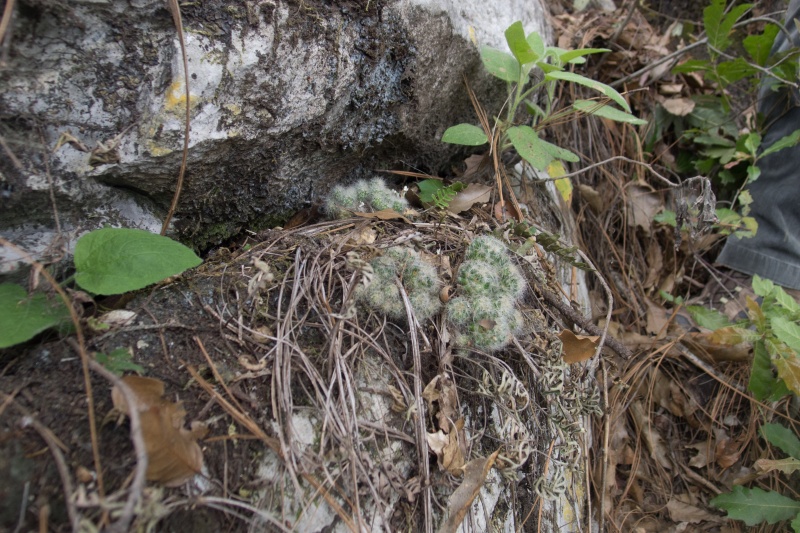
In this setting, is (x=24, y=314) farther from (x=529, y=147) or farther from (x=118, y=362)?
(x=529, y=147)

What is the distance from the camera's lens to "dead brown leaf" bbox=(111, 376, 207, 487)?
1025 mm

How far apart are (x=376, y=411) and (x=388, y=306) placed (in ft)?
0.99

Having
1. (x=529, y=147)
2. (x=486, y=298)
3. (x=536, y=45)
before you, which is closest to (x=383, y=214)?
(x=486, y=298)

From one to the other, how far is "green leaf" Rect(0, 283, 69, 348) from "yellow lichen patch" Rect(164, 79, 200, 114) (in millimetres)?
623

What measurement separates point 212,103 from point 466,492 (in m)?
1.35

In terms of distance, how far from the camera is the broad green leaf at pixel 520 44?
71.4 inches

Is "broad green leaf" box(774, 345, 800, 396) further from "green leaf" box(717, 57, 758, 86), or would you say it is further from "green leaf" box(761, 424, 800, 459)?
"green leaf" box(717, 57, 758, 86)

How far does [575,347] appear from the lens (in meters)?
1.72

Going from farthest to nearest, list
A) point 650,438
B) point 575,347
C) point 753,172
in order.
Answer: point 753,172, point 650,438, point 575,347

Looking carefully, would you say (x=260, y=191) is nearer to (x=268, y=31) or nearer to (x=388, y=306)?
(x=268, y=31)

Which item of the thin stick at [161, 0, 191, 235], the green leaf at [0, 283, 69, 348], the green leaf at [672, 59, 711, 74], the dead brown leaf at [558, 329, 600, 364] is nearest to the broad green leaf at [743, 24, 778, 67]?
the green leaf at [672, 59, 711, 74]

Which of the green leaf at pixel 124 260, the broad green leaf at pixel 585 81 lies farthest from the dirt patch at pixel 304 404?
the broad green leaf at pixel 585 81

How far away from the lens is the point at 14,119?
130cm

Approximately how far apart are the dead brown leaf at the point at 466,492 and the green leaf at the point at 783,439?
4.86ft
